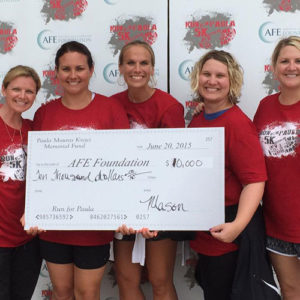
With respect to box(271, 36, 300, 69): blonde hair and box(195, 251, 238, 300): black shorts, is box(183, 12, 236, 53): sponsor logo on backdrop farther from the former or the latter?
box(195, 251, 238, 300): black shorts

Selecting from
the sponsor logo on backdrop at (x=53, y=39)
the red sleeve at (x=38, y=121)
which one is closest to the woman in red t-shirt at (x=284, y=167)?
the red sleeve at (x=38, y=121)

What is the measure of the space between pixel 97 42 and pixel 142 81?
0.62 m

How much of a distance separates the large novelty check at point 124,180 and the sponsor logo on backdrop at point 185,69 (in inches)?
30.2

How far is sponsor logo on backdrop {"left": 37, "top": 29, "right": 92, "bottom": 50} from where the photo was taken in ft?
7.15

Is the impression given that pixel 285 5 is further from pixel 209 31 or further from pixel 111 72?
pixel 111 72

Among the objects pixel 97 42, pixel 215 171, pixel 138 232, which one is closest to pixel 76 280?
pixel 138 232

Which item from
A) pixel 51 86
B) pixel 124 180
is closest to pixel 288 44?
pixel 124 180

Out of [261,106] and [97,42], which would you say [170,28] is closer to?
[97,42]

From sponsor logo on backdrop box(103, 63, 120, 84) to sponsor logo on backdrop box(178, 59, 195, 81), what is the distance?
378 millimetres

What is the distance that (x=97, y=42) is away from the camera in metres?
2.17

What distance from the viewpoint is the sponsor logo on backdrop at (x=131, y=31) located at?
6.98ft

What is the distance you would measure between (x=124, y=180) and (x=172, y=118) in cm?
41

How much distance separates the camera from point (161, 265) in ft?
5.63

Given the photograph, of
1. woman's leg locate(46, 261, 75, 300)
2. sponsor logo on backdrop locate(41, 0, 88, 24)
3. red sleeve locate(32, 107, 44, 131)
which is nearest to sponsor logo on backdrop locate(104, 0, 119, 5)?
sponsor logo on backdrop locate(41, 0, 88, 24)
